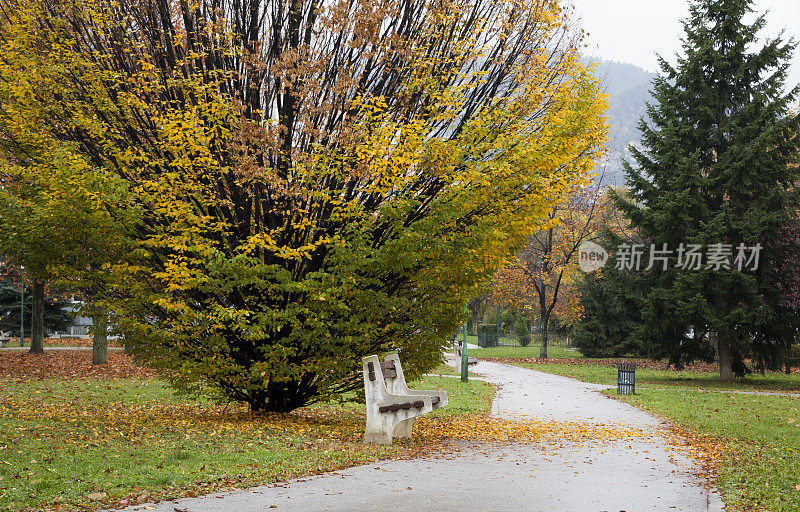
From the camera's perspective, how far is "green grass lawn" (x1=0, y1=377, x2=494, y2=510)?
639 cm

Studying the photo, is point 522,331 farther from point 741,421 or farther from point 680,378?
point 741,421

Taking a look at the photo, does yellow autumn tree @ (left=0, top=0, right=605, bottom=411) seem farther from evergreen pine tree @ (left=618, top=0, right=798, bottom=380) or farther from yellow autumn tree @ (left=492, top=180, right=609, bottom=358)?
yellow autumn tree @ (left=492, top=180, right=609, bottom=358)

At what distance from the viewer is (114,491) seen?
6289 millimetres

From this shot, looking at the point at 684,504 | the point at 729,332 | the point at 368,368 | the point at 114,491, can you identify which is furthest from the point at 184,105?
the point at 729,332

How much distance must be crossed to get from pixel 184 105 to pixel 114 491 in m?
6.14

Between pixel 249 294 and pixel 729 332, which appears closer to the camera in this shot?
pixel 249 294

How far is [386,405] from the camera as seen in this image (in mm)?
9586

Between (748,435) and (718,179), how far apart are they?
618 inches

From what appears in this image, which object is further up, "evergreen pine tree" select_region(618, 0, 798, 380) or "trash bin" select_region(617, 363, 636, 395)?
"evergreen pine tree" select_region(618, 0, 798, 380)

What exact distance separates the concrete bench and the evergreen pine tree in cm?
1719

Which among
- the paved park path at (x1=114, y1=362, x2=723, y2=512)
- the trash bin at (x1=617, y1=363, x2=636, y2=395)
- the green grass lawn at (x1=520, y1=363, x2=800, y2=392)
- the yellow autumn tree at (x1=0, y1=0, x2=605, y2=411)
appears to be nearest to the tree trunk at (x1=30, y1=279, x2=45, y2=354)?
the yellow autumn tree at (x1=0, y1=0, x2=605, y2=411)

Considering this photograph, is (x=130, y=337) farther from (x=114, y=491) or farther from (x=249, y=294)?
(x=114, y=491)

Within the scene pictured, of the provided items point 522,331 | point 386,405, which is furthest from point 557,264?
point 386,405

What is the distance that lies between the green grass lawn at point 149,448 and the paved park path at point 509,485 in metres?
0.52
